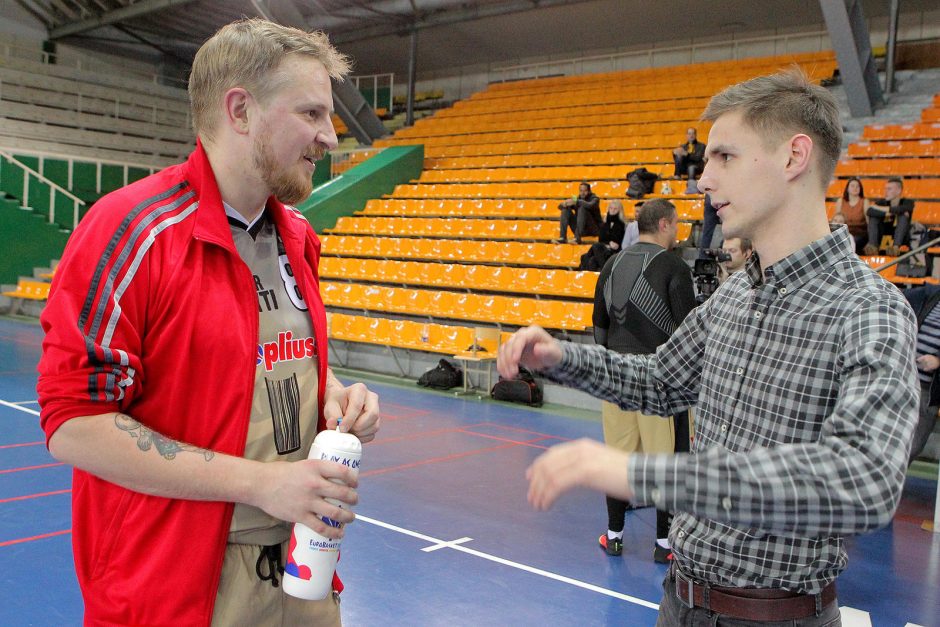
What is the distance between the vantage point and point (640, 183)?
11.1 m

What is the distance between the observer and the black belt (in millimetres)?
1483

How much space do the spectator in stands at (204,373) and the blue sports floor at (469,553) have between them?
2.22 metres

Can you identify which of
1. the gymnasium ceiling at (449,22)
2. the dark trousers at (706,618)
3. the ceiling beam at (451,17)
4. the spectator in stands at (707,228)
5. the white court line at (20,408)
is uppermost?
the gymnasium ceiling at (449,22)

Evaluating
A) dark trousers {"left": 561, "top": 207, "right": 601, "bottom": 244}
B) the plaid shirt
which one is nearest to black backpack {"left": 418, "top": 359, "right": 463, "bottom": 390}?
dark trousers {"left": 561, "top": 207, "right": 601, "bottom": 244}

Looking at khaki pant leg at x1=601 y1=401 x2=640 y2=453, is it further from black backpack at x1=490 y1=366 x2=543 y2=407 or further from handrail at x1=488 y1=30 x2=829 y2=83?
handrail at x1=488 y1=30 x2=829 y2=83

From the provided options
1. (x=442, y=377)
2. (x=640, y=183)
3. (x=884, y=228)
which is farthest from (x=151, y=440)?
(x=640, y=183)

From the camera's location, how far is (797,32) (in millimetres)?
16828

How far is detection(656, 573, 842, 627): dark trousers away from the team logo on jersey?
94 cm

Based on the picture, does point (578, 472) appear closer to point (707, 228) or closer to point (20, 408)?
point (20, 408)

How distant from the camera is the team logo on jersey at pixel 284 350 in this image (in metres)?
1.53

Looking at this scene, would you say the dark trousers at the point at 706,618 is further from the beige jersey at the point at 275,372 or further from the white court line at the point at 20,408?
the white court line at the point at 20,408

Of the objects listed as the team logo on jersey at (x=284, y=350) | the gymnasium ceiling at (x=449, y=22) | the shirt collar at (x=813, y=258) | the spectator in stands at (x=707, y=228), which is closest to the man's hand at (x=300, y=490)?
the team logo on jersey at (x=284, y=350)

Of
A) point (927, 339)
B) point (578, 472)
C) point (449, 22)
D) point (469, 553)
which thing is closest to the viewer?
point (578, 472)

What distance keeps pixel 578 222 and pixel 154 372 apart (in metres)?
9.63
